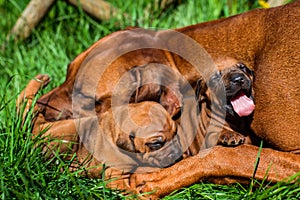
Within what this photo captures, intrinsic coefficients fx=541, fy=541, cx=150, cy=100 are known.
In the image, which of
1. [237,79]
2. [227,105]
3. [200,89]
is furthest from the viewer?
[200,89]

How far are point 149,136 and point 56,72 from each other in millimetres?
1880

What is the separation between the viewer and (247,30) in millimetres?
3947

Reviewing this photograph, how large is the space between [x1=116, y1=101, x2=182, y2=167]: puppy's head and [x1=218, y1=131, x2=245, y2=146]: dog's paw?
30 cm

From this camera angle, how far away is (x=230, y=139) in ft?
11.6

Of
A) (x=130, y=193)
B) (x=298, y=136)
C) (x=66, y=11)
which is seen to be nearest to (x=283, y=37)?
(x=298, y=136)

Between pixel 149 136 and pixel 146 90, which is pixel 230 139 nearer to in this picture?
pixel 149 136

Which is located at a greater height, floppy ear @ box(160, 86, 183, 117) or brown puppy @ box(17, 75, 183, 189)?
floppy ear @ box(160, 86, 183, 117)

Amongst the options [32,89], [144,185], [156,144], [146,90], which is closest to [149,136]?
[156,144]

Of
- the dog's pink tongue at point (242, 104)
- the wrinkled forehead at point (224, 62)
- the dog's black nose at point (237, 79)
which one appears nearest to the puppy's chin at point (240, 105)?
the dog's pink tongue at point (242, 104)

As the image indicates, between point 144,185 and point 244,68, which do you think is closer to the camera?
point 144,185

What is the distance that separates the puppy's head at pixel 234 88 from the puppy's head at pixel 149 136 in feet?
1.23

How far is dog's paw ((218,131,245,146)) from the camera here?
3.54 m

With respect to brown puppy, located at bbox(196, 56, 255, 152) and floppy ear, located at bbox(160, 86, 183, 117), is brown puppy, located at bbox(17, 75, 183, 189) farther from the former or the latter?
brown puppy, located at bbox(196, 56, 255, 152)

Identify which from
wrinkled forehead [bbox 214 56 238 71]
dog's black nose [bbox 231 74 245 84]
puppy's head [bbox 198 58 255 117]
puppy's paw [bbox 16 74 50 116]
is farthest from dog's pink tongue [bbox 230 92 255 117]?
puppy's paw [bbox 16 74 50 116]
